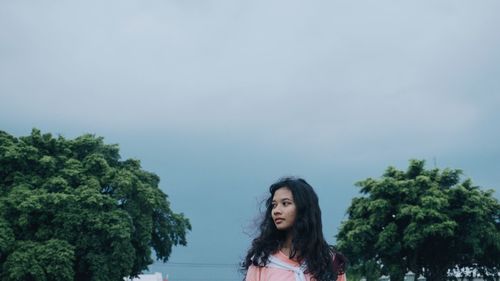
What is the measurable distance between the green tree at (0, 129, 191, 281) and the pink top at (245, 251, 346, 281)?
976 inches

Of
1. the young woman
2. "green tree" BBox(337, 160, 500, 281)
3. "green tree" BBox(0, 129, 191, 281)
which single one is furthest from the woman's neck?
"green tree" BBox(337, 160, 500, 281)

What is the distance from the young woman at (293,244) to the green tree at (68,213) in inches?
976

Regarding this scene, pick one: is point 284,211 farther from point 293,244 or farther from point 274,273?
point 274,273

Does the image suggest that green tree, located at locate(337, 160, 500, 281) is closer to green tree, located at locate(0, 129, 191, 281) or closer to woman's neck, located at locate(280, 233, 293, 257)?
green tree, located at locate(0, 129, 191, 281)

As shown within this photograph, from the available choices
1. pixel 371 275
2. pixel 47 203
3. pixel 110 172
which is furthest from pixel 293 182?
pixel 371 275

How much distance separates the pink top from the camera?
12.6 feet

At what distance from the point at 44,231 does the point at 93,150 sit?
20.7ft

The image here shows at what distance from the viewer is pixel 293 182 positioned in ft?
13.2

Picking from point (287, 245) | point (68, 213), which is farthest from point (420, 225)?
point (287, 245)

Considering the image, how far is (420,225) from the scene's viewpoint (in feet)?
105

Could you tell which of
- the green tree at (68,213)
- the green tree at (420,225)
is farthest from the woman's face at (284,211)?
the green tree at (420,225)

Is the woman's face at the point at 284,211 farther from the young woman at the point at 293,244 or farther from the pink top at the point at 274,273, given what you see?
the pink top at the point at 274,273

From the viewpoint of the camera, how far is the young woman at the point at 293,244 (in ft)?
12.7

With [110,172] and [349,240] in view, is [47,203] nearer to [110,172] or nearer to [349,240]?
[110,172]
